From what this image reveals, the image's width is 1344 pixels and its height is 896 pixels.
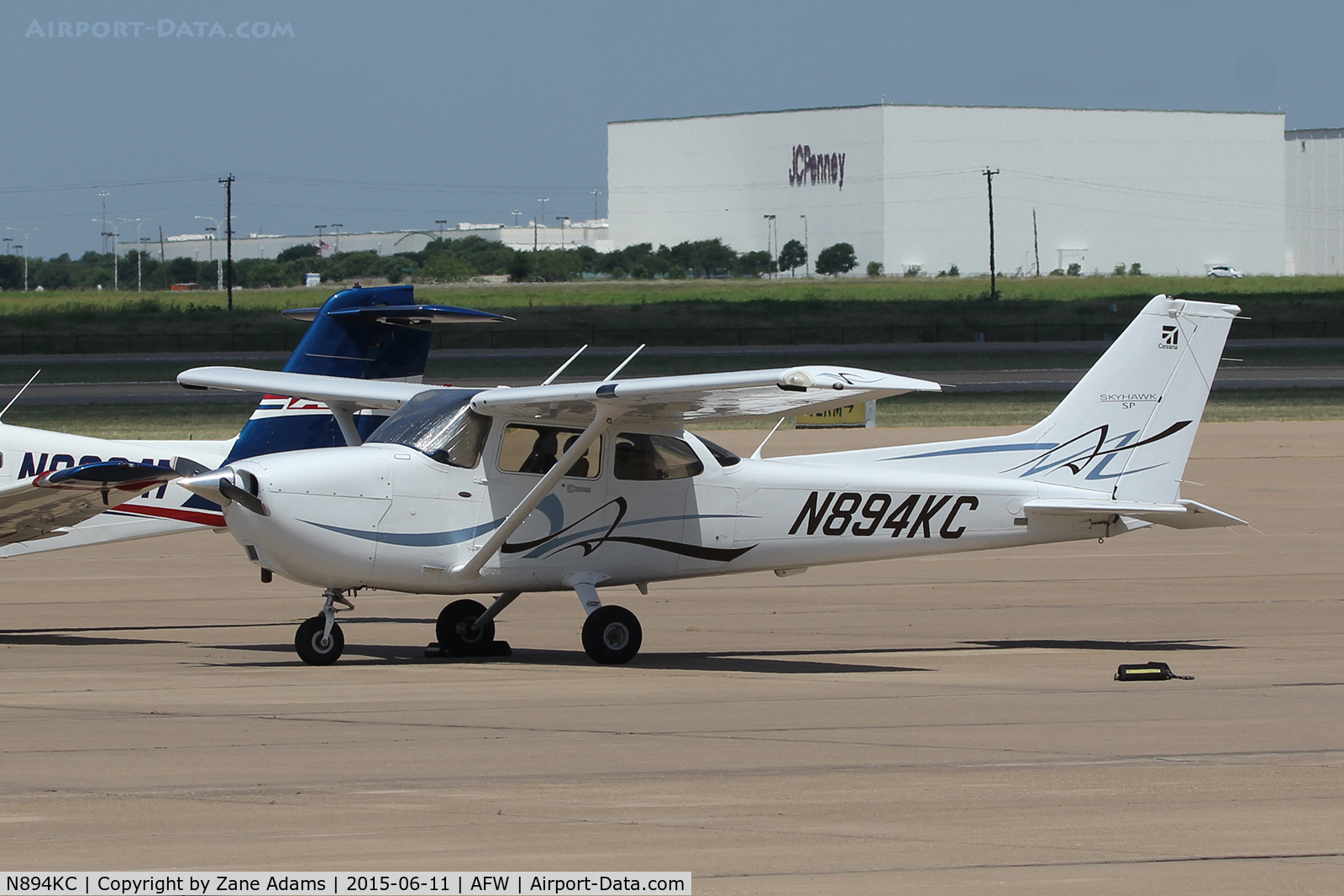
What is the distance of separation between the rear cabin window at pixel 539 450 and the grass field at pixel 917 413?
2343 centimetres

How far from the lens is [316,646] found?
11.2 meters

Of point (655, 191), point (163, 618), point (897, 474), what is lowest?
point (163, 618)

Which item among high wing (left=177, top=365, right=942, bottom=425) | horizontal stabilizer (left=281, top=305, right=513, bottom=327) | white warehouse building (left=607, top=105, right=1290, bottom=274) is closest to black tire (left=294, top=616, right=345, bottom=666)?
high wing (left=177, top=365, right=942, bottom=425)

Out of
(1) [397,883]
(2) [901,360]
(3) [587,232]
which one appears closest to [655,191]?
(3) [587,232]

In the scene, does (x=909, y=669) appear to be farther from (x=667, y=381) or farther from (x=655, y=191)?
(x=655, y=191)

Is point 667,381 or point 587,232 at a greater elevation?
point 587,232

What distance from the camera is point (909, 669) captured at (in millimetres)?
11188

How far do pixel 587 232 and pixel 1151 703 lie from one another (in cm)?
16774

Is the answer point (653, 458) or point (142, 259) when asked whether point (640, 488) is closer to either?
point (653, 458)

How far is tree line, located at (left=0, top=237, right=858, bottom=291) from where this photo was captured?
128250 mm

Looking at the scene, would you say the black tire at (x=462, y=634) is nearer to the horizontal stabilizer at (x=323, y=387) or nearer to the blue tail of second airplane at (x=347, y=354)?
the horizontal stabilizer at (x=323, y=387)

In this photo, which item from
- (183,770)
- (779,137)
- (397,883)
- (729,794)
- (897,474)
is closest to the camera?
(397,883)

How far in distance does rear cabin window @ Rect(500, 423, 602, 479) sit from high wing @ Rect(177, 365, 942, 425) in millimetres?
116

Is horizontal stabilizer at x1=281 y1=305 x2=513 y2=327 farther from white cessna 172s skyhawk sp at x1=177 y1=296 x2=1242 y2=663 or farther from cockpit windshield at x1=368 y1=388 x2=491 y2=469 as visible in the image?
cockpit windshield at x1=368 y1=388 x2=491 y2=469
